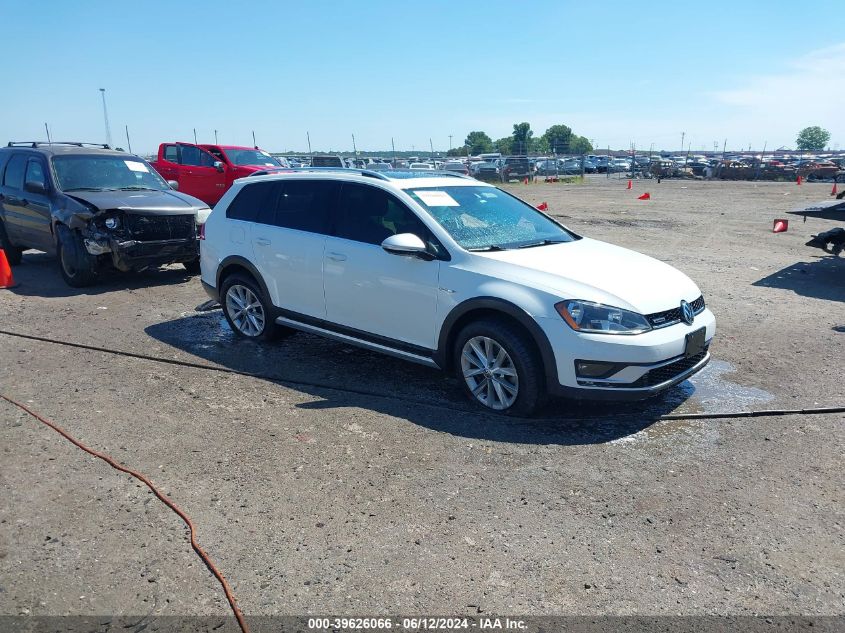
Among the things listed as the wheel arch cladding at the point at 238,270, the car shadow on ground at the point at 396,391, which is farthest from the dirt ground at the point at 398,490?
the wheel arch cladding at the point at 238,270

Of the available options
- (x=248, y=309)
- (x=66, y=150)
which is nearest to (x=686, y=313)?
(x=248, y=309)

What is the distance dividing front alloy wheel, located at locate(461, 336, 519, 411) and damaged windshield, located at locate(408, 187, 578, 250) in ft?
2.57

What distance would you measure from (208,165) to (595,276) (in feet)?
49.9

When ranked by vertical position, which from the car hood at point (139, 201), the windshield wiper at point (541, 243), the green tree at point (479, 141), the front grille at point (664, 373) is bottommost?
the front grille at point (664, 373)

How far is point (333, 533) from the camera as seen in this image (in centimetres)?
339

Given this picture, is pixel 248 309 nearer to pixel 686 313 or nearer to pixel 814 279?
pixel 686 313

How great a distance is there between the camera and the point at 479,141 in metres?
130

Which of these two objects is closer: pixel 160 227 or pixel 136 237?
pixel 136 237

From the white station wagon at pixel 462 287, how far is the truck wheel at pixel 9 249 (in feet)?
20.1

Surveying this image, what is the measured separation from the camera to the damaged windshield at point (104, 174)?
9.52 meters

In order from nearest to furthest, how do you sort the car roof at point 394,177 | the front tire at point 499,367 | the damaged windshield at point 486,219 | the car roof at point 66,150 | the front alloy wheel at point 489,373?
the front tire at point 499,367 → the front alloy wheel at point 489,373 → the damaged windshield at point 486,219 → the car roof at point 394,177 → the car roof at point 66,150

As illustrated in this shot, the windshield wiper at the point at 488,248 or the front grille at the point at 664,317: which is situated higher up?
the windshield wiper at the point at 488,248

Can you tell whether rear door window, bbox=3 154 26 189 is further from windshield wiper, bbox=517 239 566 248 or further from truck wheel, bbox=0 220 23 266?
windshield wiper, bbox=517 239 566 248

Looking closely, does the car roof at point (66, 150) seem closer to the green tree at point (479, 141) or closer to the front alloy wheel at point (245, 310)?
the front alloy wheel at point (245, 310)
